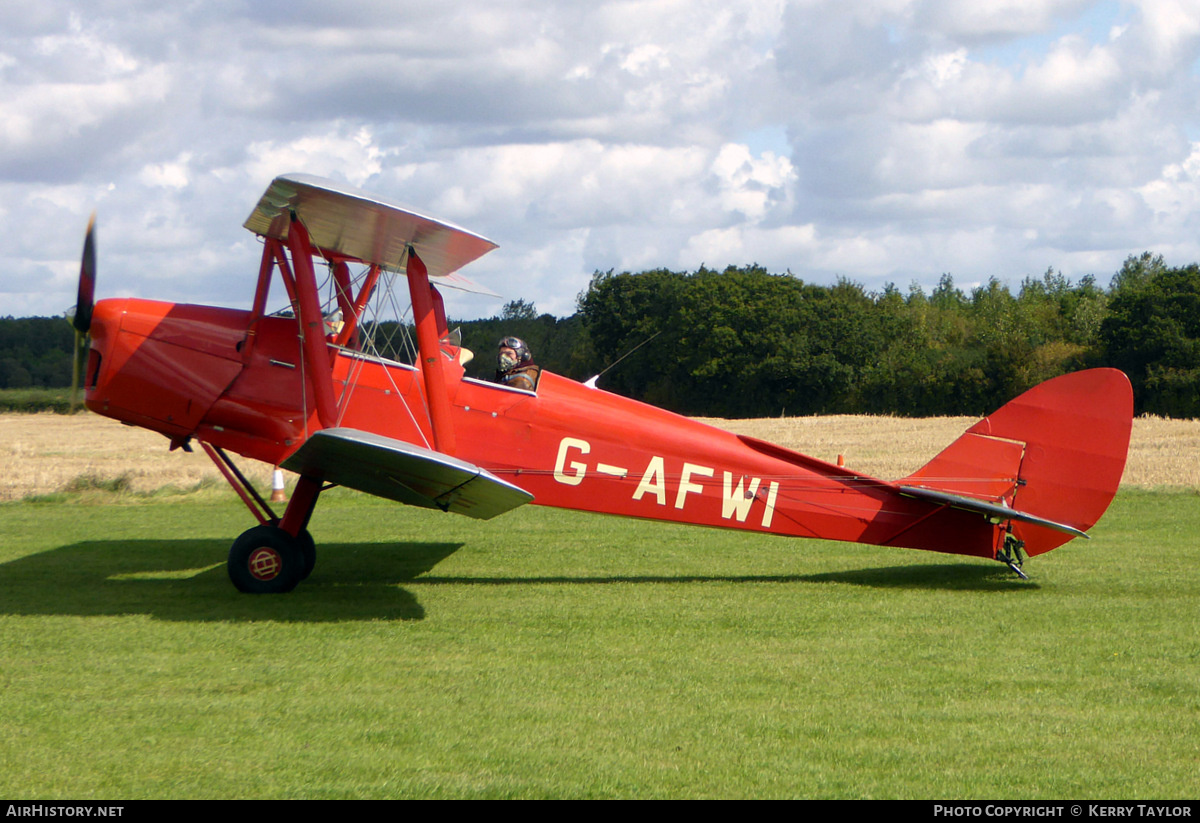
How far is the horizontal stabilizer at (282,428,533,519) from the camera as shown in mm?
6203

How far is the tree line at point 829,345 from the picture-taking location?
44.3 metres

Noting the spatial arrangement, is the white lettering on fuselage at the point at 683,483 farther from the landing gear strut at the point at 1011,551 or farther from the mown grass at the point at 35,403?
the mown grass at the point at 35,403

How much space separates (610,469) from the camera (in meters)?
8.13

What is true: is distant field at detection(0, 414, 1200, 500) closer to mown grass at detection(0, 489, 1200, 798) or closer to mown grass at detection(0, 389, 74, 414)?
mown grass at detection(0, 389, 74, 414)

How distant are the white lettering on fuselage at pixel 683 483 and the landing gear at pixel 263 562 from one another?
2196 mm

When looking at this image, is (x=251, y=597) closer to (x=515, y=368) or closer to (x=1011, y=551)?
(x=515, y=368)

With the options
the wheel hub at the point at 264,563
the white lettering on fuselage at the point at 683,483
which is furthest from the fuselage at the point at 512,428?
the wheel hub at the point at 264,563

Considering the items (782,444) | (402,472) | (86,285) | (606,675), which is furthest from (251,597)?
(782,444)

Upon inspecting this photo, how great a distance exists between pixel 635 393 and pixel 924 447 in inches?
1599

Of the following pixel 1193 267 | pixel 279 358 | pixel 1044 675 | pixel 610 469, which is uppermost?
pixel 1193 267

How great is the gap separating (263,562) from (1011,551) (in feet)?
19.7

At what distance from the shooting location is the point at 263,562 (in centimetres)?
770

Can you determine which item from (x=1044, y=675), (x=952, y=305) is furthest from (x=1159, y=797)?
(x=952, y=305)
